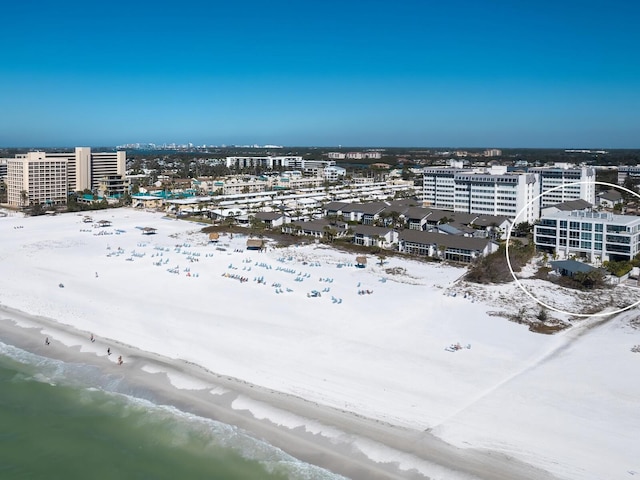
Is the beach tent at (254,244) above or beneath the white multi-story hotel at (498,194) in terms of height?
beneath

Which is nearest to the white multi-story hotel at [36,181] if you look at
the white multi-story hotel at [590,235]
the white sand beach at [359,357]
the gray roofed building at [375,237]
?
the white sand beach at [359,357]

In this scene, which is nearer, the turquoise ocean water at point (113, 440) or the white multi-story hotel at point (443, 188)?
the turquoise ocean water at point (113, 440)

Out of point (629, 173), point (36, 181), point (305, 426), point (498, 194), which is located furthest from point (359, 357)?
point (629, 173)

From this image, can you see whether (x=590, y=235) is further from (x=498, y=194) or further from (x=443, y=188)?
(x=443, y=188)

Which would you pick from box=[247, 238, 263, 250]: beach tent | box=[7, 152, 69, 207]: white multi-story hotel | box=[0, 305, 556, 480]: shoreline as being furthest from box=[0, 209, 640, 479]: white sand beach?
box=[7, 152, 69, 207]: white multi-story hotel

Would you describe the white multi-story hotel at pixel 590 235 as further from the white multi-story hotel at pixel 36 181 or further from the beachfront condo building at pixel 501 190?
the white multi-story hotel at pixel 36 181

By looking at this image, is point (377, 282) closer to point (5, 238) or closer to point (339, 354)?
point (339, 354)

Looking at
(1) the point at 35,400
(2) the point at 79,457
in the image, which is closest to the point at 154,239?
(1) the point at 35,400
